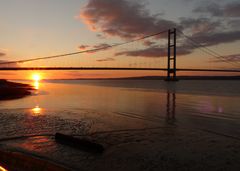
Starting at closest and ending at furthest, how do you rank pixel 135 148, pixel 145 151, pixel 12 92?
pixel 145 151
pixel 135 148
pixel 12 92

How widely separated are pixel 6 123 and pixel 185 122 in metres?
11.4

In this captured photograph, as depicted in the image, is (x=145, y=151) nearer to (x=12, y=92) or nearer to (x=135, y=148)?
(x=135, y=148)

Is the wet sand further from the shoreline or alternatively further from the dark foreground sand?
the shoreline

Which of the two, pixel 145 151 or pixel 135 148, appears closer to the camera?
pixel 145 151

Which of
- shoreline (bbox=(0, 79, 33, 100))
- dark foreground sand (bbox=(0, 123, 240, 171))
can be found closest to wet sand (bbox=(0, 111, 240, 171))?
dark foreground sand (bbox=(0, 123, 240, 171))

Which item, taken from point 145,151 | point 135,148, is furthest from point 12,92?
point 145,151

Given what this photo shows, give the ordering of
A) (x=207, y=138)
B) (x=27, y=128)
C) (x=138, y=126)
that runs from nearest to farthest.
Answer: (x=207, y=138)
(x=27, y=128)
(x=138, y=126)

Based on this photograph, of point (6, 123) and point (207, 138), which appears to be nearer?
point (207, 138)

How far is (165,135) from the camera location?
Result: 32.2 ft

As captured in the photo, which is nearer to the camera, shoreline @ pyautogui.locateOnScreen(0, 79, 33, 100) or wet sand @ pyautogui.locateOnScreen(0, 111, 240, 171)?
wet sand @ pyautogui.locateOnScreen(0, 111, 240, 171)

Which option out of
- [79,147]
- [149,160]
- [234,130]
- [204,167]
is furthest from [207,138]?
[79,147]

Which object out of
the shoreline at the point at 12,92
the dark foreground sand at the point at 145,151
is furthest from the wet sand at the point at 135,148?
the shoreline at the point at 12,92

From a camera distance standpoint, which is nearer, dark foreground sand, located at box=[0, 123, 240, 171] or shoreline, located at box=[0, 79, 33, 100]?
dark foreground sand, located at box=[0, 123, 240, 171]

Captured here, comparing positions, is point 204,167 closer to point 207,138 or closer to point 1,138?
point 207,138
